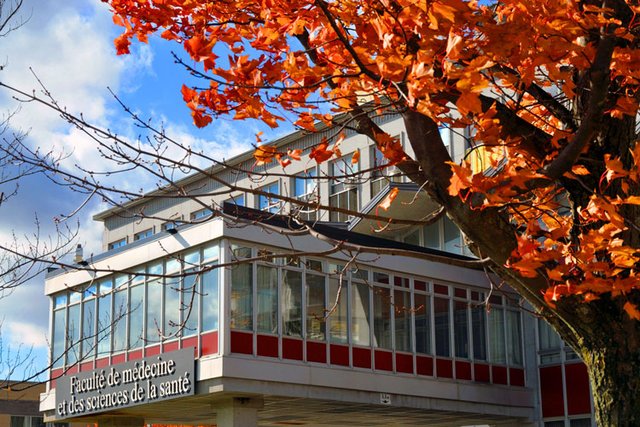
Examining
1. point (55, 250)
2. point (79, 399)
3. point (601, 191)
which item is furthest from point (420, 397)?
point (601, 191)

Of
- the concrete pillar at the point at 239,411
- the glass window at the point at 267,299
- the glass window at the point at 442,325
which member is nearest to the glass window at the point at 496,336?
the glass window at the point at 442,325

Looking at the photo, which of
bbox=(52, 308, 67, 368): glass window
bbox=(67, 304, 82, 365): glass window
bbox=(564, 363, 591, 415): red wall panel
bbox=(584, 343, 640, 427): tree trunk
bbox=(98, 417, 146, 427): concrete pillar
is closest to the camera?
bbox=(584, 343, 640, 427): tree trunk

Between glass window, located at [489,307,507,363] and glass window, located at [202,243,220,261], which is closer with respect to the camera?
glass window, located at [202,243,220,261]

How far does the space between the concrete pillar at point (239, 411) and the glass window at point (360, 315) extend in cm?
296

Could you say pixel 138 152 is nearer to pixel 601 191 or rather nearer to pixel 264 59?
pixel 264 59

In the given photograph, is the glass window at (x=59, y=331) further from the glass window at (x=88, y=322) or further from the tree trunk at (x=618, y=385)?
the tree trunk at (x=618, y=385)

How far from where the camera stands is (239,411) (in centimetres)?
2200

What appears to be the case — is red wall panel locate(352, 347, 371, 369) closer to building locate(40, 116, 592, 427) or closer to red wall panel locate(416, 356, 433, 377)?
building locate(40, 116, 592, 427)

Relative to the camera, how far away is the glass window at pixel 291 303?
2259cm

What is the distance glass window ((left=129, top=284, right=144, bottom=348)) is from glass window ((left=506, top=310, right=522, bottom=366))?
9.85m

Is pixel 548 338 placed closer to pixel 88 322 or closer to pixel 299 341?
pixel 299 341

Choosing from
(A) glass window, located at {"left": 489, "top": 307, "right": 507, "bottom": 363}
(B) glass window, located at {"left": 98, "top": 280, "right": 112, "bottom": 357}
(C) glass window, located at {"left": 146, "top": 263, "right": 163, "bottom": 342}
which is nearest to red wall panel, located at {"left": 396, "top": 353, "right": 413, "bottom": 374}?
(A) glass window, located at {"left": 489, "top": 307, "right": 507, "bottom": 363}

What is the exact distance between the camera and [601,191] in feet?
24.6

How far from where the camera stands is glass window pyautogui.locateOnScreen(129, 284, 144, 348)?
24.0 metres
